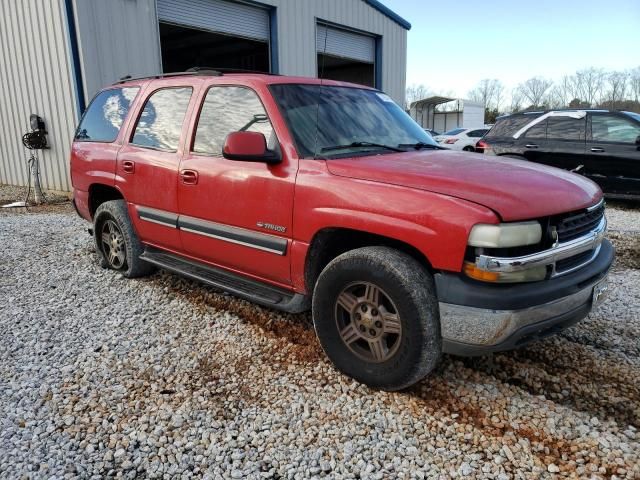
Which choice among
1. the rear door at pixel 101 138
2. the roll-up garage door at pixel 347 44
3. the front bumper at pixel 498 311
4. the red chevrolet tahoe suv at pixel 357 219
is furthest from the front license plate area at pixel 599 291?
the roll-up garage door at pixel 347 44

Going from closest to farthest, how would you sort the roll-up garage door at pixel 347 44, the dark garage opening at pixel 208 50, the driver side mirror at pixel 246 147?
the driver side mirror at pixel 246 147
the roll-up garage door at pixel 347 44
the dark garage opening at pixel 208 50

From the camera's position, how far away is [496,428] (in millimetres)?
2551

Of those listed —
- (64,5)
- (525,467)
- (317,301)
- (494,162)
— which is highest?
(64,5)

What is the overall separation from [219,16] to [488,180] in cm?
959

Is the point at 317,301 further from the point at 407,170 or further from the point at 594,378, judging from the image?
the point at 594,378

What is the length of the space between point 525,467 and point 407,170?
161cm

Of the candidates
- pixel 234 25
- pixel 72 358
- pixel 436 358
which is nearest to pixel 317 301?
pixel 436 358

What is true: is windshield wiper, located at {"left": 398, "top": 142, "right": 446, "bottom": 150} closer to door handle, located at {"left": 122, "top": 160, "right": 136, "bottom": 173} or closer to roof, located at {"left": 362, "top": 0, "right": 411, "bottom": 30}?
door handle, located at {"left": 122, "top": 160, "right": 136, "bottom": 173}

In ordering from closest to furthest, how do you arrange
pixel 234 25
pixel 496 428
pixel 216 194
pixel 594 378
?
pixel 496 428, pixel 594 378, pixel 216 194, pixel 234 25

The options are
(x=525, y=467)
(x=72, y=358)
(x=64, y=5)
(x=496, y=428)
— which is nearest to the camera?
(x=525, y=467)

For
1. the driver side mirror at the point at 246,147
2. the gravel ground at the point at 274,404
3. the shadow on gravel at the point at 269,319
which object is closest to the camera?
the gravel ground at the point at 274,404

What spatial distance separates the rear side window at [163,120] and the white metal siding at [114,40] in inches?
204

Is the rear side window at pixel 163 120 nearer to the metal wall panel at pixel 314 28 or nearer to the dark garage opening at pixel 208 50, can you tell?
the metal wall panel at pixel 314 28

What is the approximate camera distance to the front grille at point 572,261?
262 cm
